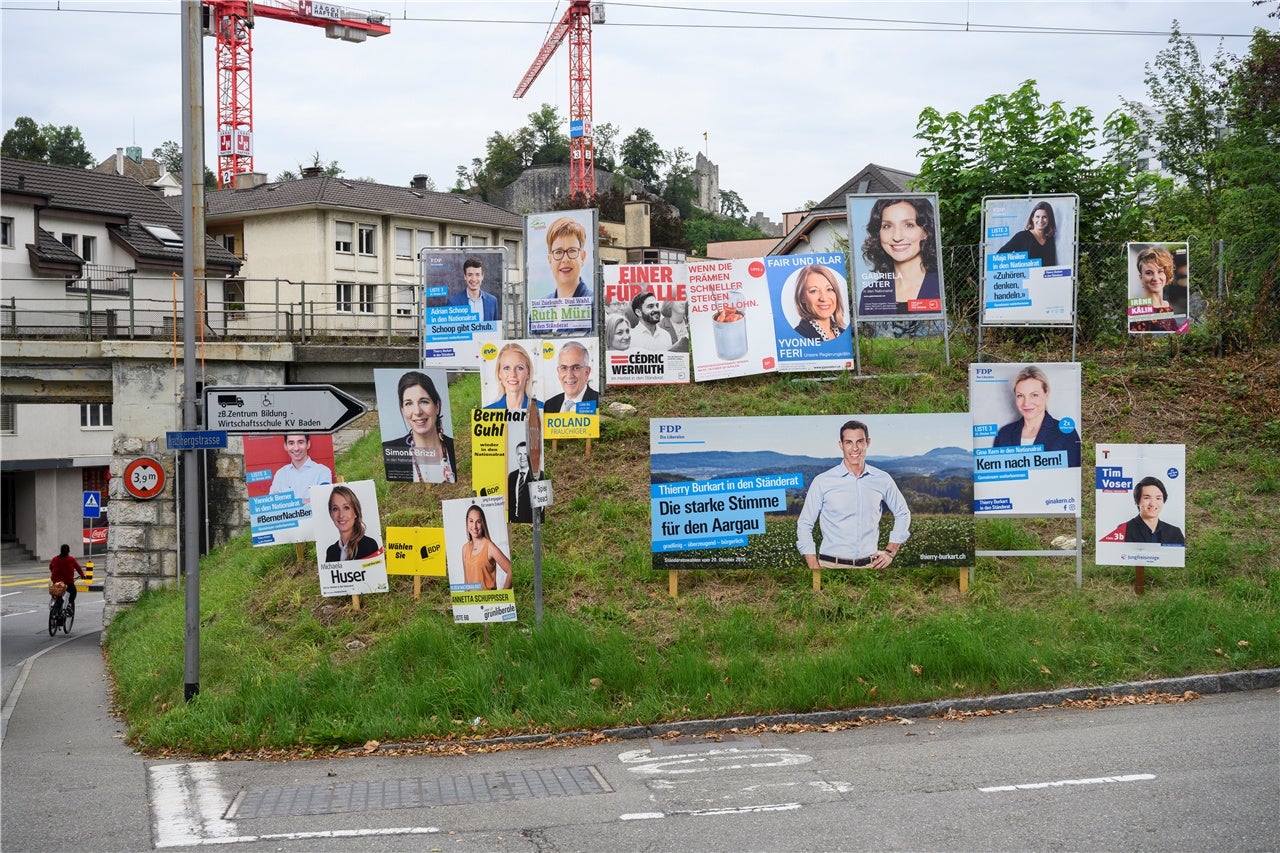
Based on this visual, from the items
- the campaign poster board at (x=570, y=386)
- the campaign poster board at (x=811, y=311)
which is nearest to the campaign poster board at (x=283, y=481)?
the campaign poster board at (x=570, y=386)

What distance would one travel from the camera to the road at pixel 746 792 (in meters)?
7.45

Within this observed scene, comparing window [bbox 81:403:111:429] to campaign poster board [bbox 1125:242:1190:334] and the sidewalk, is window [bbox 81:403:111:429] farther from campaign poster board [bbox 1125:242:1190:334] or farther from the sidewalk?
campaign poster board [bbox 1125:242:1190:334]

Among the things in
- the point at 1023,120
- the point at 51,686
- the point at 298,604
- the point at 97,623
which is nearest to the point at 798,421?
the point at 298,604

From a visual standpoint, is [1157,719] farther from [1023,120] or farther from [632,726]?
[1023,120]

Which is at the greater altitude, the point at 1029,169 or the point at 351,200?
the point at 351,200

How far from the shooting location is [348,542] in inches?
521

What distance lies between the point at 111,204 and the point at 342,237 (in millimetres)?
10586

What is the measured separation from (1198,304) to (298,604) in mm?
15849

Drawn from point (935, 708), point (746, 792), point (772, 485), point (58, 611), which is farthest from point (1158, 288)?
point (58, 611)

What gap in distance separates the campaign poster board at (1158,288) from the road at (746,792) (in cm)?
875

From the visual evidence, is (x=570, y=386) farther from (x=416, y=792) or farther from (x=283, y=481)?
(x=416, y=792)

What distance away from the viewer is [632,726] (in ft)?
34.6

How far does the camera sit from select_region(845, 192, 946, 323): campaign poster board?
16297 mm

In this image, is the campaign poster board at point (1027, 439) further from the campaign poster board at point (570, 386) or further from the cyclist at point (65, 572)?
the cyclist at point (65, 572)
